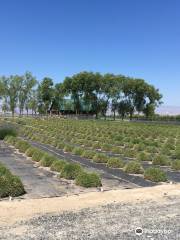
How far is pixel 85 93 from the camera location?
95.2 m

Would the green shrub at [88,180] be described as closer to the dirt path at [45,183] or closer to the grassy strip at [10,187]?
the dirt path at [45,183]

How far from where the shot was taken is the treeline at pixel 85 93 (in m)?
93.2

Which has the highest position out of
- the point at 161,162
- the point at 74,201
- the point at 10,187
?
the point at 10,187

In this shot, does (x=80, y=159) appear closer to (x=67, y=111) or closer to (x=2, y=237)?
(x=2, y=237)

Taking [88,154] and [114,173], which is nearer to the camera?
[114,173]

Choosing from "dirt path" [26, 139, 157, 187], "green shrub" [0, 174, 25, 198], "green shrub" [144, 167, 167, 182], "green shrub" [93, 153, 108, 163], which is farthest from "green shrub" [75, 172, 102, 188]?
"green shrub" [93, 153, 108, 163]

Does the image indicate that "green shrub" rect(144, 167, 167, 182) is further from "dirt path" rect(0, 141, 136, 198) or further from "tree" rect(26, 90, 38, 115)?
"tree" rect(26, 90, 38, 115)

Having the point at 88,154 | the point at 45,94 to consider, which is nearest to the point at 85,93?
the point at 45,94

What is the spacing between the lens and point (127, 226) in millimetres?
7461

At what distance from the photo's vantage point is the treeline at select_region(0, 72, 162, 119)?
306 ft

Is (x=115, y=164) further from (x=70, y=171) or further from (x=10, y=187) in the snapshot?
(x=10, y=187)

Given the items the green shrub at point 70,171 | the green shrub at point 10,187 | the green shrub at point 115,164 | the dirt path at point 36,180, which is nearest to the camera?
the green shrub at point 10,187

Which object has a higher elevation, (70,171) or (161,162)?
(70,171)

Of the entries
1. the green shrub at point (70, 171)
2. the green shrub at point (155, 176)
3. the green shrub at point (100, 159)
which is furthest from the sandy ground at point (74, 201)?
the green shrub at point (100, 159)
